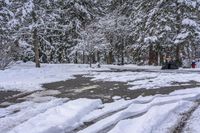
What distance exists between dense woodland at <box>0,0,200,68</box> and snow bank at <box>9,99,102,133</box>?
1390cm

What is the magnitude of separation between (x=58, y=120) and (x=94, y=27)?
3239cm

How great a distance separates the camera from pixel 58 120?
8008 mm

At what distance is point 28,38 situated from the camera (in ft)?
107

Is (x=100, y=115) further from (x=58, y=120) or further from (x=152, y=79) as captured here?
(x=152, y=79)

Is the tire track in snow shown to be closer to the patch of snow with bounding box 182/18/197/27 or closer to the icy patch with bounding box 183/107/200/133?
the icy patch with bounding box 183/107/200/133

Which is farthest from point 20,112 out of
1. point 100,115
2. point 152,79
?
point 152,79

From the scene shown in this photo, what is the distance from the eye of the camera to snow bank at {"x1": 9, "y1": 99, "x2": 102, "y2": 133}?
7340 mm

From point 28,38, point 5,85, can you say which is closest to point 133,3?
point 28,38

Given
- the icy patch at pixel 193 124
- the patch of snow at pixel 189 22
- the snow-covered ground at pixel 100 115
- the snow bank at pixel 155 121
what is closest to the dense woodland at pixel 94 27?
the patch of snow at pixel 189 22

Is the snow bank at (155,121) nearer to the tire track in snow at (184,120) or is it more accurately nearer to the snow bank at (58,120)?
the tire track in snow at (184,120)

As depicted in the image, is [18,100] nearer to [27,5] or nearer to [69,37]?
[27,5]

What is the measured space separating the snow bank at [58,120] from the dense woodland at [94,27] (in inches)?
Answer: 547

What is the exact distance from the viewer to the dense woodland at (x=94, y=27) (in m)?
28.8

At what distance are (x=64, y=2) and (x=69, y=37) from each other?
5.07 m
